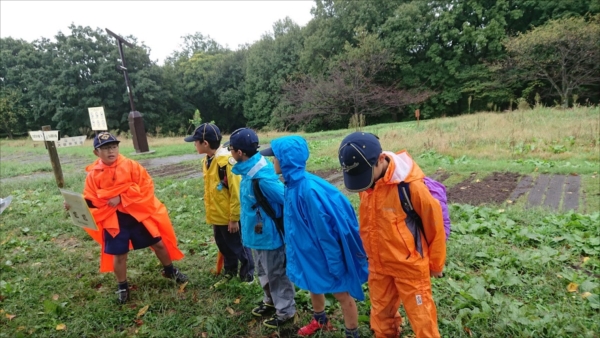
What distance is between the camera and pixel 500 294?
3.01 meters

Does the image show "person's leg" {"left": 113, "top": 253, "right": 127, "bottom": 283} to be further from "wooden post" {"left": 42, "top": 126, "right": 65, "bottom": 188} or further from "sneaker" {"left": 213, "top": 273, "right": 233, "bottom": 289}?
"wooden post" {"left": 42, "top": 126, "right": 65, "bottom": 188}

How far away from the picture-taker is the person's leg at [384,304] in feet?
7.31

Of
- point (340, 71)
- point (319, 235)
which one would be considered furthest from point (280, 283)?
point (340, 71)

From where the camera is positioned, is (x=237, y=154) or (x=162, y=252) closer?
(x=237, y=154)

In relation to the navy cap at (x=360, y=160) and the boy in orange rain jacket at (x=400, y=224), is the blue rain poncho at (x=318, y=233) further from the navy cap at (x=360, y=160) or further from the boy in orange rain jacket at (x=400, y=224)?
the navy cap at (x=360, y=160)

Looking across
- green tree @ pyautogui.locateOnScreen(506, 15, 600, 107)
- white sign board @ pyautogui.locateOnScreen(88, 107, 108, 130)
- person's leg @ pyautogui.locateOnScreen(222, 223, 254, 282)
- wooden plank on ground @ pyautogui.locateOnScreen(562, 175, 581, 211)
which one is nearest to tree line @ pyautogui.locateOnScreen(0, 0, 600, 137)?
green tree @ pyautogui.locateOnScreen(506, 15, 600, 107)

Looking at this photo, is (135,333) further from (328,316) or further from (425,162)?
(425,162)

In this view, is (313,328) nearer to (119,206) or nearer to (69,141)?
(119,206)

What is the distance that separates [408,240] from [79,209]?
2.76 metres

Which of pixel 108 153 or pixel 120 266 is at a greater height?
pixel 108 153

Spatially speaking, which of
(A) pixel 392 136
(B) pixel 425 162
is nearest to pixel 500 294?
(B) pixel 425 162

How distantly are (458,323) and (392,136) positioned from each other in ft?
35.2

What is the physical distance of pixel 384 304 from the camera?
2.25m

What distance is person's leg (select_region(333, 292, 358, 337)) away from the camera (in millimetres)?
2391
